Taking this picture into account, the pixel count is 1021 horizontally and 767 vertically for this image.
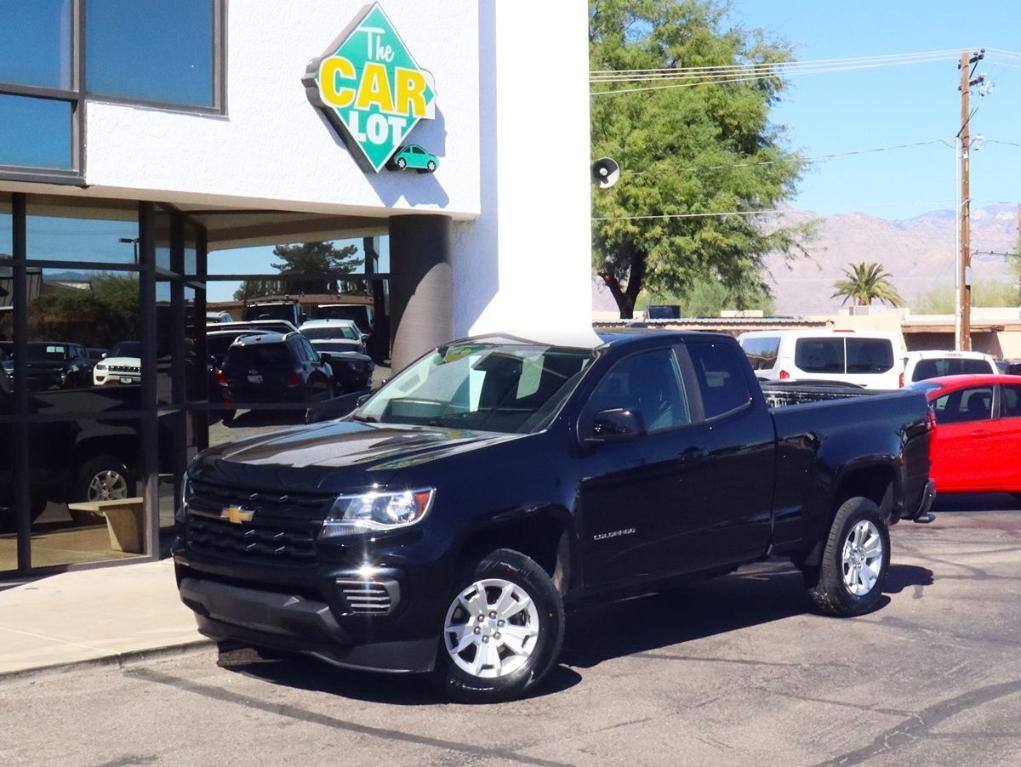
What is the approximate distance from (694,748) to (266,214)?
24.9 ft

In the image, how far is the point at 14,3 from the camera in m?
10.3

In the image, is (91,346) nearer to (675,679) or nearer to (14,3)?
(14,3)

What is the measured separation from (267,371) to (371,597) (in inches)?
259

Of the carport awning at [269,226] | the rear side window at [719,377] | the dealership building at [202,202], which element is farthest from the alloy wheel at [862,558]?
the carport awning at [269,226]

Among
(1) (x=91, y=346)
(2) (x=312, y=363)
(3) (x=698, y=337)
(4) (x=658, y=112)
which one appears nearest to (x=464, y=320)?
(2) (x=312, y=363)

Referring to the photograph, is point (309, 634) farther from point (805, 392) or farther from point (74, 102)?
point (74, 102)

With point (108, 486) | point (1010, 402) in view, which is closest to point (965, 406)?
point (1010, 402)

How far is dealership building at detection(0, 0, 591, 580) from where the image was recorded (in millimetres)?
10750

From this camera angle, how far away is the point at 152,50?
11.1 m

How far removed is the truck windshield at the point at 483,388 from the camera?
8031 mm

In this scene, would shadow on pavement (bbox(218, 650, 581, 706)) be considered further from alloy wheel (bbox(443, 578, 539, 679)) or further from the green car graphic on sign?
the green car graphic on sign

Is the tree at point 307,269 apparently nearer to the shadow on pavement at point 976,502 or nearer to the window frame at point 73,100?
the window frame at point 73,100

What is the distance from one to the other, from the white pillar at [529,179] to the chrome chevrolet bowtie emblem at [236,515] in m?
6.60

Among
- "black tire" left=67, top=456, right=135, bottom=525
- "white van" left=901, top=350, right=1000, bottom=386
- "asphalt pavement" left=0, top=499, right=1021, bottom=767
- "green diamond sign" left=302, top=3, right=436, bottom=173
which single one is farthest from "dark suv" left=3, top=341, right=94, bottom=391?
"white van" left=901, top=350, right=1000, bottom=386
